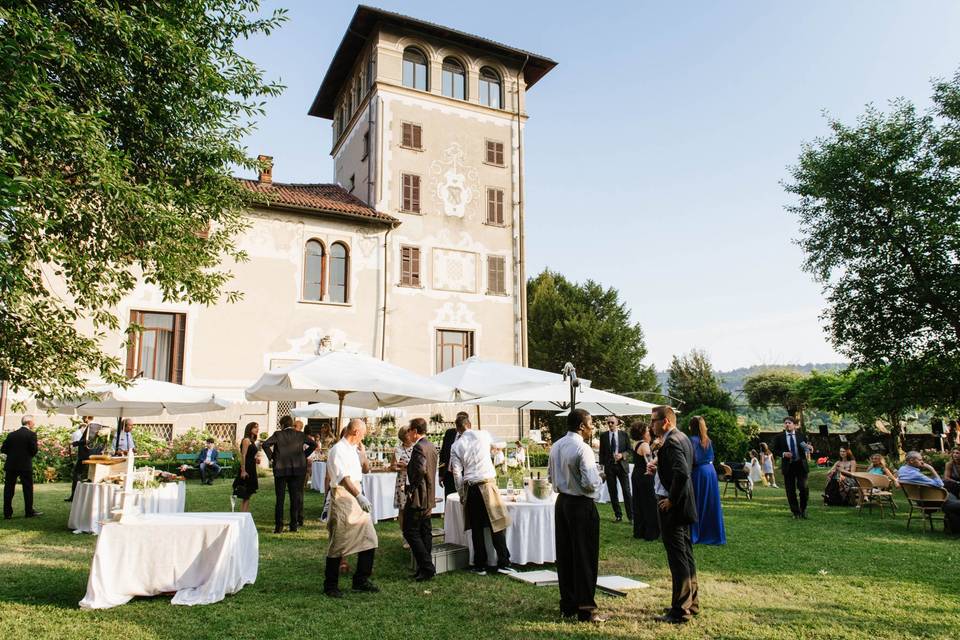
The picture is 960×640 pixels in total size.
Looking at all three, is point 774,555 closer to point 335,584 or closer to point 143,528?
point 335,584

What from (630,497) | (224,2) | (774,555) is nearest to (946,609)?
(774,555)

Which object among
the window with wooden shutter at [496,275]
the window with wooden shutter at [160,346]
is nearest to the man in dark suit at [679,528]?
the window with wooden shutter at [160,346]

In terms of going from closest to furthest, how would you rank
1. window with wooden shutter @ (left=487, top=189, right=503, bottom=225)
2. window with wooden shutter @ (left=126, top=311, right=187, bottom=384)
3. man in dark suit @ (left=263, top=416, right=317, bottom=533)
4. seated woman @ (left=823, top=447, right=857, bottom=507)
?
man in dark suit @ (left=263, top=416, right=317, bottom=533) < seated woman @ (left=823, top=447, right=857, bottom=507) < window with wooden shutter @ (left=126, top=311, right=187, bottom=384) < window with wooden shutter @ (left=487, top=189, right=503, bottom=225)

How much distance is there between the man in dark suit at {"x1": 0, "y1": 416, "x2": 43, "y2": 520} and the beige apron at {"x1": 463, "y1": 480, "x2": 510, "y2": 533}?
349 inches

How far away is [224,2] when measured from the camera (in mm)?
8375

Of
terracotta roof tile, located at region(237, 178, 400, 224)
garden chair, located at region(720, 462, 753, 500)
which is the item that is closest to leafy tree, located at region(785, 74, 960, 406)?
garden chair, located at region(720, 462, 753, 500)

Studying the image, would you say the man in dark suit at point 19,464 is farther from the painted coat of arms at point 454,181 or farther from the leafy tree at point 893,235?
the leafy tree at point 893,235

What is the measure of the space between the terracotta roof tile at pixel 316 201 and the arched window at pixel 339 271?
51.0 inches

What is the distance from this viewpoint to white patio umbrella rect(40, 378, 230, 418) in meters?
10.5

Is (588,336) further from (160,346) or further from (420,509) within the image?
(420,509)

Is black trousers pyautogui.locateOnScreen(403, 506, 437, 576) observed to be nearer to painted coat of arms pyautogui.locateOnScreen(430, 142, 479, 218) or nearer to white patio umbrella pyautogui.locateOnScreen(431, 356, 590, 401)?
white patio umbrella pyautogui.locateOnScreen(431, 356, 590, 401)

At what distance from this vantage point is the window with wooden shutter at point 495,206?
25031 mm

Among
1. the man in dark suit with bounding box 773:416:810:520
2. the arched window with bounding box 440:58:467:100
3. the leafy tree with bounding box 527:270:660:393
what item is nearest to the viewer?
the man in dark suit with bounding box 773:416:810:520

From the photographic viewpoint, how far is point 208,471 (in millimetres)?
17391
